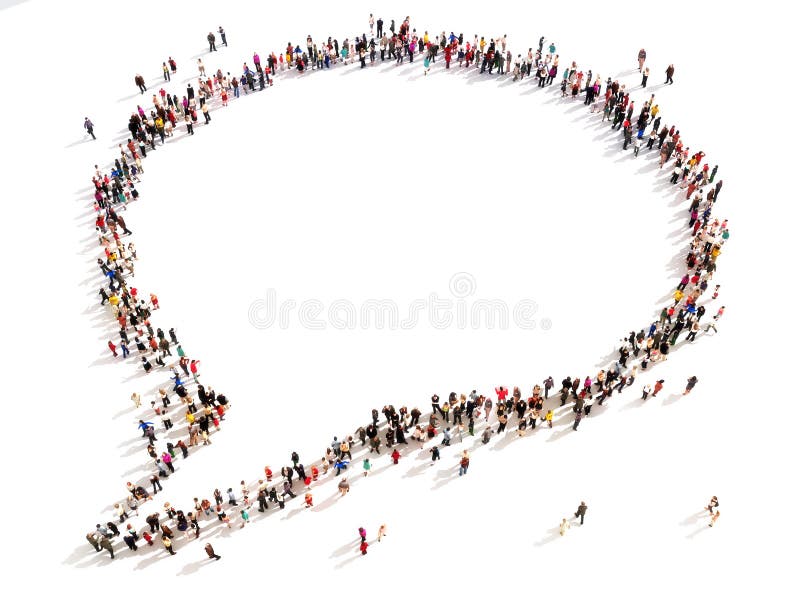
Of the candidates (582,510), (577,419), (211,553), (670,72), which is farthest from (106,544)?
(670,72)

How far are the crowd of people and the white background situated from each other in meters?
0.58

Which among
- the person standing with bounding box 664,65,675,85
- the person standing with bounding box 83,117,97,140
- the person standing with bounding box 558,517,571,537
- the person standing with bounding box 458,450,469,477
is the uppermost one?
the person standing with bounding box 83,117,97,140

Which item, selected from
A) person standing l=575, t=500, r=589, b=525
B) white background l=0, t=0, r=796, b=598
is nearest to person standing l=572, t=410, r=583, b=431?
white background l=0, t=0, r=796, b=598

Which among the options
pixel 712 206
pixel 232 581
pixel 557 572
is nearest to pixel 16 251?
pixel 232 581

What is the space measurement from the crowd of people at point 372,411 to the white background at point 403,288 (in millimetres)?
576

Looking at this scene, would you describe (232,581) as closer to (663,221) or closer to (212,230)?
(212,230)

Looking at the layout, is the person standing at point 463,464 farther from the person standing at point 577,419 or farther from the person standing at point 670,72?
the person standing at point 670,72

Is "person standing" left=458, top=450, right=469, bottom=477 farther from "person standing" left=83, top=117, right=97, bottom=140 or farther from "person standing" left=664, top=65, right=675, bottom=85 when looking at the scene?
"person standing" left=83, top=117, right=97, bottom=140

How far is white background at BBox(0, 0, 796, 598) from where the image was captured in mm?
22969

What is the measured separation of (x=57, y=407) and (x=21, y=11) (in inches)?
1385

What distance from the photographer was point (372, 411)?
24984 mm

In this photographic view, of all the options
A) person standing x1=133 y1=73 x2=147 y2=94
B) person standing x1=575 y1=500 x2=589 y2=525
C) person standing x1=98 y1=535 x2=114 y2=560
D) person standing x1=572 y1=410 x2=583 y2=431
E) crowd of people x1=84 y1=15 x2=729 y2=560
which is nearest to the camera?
person standing x1=575 y1=500 x2=589 y2=525

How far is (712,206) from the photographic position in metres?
32.4

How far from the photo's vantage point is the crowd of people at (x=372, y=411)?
78.2 feet
